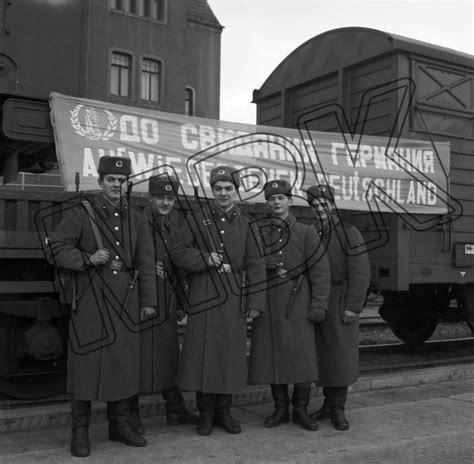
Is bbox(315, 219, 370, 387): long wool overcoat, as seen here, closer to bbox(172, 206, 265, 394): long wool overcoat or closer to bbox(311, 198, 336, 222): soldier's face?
bbox(311, 198, 336, 222): soldier's face

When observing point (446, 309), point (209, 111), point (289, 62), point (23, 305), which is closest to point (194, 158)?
point (23, 305)

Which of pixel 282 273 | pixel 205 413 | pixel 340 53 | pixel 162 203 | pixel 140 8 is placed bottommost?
pixel 205 413

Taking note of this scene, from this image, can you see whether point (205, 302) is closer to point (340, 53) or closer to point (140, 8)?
point (340, 53)

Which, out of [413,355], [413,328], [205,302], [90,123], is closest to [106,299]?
[205,302]

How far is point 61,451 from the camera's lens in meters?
4.25

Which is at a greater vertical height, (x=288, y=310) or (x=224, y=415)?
(x=288, y=310)

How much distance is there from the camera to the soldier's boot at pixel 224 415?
4.71 m

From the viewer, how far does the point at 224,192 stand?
4.74 m

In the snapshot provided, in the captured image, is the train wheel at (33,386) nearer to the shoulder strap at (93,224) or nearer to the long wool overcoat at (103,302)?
the long wool overcoat at (103,302)

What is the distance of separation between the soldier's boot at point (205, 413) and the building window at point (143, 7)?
72.9 ft

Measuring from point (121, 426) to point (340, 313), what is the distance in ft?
5.94

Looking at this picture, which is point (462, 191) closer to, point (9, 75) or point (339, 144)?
point (339, 144)

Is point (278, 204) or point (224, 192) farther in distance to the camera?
point (278, 204)

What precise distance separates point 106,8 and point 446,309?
19538 mm
